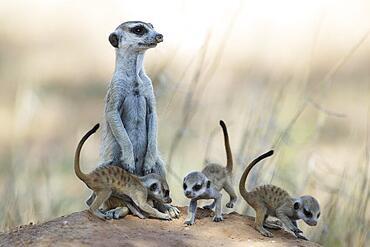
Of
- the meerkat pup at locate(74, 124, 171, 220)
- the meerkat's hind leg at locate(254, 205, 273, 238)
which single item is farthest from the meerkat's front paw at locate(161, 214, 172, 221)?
Answer: the meerkat's hind leg at locate(254, 205, 273, 238)

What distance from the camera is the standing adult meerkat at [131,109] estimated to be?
A: 6.27m

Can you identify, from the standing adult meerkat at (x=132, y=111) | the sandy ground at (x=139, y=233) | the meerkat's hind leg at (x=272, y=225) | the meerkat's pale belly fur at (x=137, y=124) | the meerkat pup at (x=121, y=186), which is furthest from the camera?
the meerkat's pale belly fur at (x=137, y=124)

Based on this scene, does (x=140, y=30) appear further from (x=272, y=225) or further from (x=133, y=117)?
(x=272, y=225)

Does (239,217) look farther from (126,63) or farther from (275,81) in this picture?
(275,81)

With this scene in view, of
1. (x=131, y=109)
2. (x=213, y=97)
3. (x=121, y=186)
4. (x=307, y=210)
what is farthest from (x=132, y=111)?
(x=213, y=97)

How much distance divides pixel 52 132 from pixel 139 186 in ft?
11.4

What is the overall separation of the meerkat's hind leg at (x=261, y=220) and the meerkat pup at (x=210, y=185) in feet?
0.66

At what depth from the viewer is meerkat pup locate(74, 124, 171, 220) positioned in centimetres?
589

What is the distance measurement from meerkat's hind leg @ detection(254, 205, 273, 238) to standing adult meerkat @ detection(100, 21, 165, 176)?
2.24ft

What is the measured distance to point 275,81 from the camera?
9.62m

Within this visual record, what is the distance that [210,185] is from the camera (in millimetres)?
6125

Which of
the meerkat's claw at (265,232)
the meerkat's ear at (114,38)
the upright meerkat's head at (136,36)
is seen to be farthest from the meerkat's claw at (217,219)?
the meerkat's ear at (114,38)

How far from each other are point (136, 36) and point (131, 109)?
43 centimetres

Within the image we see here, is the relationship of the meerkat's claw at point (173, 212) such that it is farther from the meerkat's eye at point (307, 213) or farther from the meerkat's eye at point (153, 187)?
the meerkat's eye at point (307, 213)
